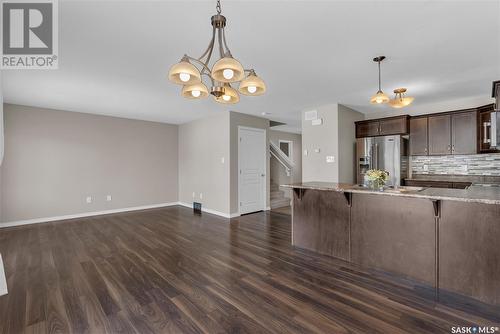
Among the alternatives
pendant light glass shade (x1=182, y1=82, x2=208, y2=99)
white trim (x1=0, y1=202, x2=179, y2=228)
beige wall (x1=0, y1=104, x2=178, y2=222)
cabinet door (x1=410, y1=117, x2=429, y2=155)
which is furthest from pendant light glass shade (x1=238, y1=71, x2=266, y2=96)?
white trim (x1=0, y1=202, x2=179, y2=228)

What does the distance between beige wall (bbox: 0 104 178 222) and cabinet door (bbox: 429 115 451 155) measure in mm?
6331

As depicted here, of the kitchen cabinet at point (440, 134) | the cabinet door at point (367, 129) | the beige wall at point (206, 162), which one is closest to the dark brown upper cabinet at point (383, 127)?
the cabinet door at point (367, 129)

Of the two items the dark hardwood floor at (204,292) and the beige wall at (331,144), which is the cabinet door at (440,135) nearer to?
the beige wall at (331,144)

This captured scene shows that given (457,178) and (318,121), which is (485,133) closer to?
(457,178)

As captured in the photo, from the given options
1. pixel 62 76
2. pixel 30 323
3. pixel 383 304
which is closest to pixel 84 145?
pixel 62 76

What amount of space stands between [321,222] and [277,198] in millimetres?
4092

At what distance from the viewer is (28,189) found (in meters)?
4.70

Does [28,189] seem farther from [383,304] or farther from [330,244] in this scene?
[383,304]

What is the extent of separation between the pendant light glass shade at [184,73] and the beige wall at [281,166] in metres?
6.33

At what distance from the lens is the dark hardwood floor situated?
5.74 feet

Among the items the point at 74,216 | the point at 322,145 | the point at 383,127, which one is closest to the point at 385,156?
the point at 383,127

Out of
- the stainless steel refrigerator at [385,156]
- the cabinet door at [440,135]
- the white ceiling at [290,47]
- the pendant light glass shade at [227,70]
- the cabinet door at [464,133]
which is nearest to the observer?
the pendant light glass shade at [227,70]

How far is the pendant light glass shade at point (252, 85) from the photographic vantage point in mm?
1833

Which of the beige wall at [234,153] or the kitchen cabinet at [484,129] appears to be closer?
the kitchen cabinet at [484,129]
